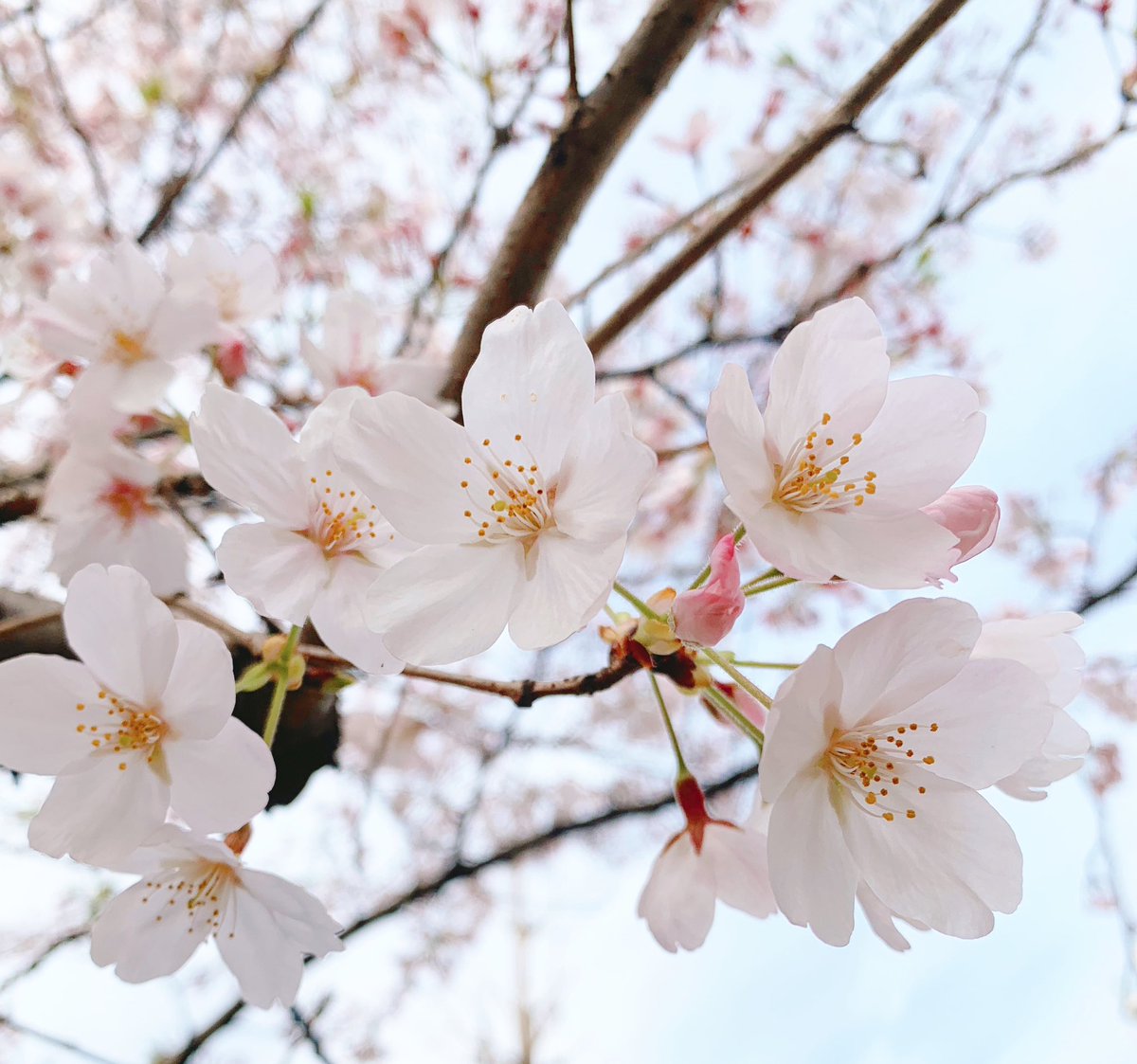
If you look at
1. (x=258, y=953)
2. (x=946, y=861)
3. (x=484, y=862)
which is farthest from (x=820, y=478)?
(x=484, y=862)

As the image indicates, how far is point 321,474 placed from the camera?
2.55 ft

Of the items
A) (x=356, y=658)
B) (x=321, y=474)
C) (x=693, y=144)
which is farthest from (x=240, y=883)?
(x=693, y=144)

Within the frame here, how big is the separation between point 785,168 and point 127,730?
4.07ft

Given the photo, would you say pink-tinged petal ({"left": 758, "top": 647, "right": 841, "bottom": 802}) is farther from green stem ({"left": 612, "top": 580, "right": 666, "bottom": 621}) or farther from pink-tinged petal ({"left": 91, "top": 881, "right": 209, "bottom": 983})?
pink-tinged petal ({"left": 91, "top": 881, "right": 209, "bottom": 983})

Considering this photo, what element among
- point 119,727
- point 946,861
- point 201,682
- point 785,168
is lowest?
point 119,727

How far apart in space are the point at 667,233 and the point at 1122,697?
4.78 metres

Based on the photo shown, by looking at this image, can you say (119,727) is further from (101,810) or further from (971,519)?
(971,519)

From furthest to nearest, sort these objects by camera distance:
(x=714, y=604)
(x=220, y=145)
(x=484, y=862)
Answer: (x=220, y=145) → (x=484, y=862) → (x=714, y=604)

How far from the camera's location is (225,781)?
0.68 m

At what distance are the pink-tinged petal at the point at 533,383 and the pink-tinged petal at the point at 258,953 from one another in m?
0.56

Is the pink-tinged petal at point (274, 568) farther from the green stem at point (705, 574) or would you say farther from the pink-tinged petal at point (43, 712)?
the green stem at point (705, 574)

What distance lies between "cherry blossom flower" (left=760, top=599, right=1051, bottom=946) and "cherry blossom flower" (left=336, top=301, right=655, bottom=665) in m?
0.20

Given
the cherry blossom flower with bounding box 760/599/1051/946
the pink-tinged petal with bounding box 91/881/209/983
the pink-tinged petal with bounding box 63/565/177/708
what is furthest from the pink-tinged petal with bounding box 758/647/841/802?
the pink-tinged petal with bounding box 91/881/209/983

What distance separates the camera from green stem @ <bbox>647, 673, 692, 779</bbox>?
0.73 metres
